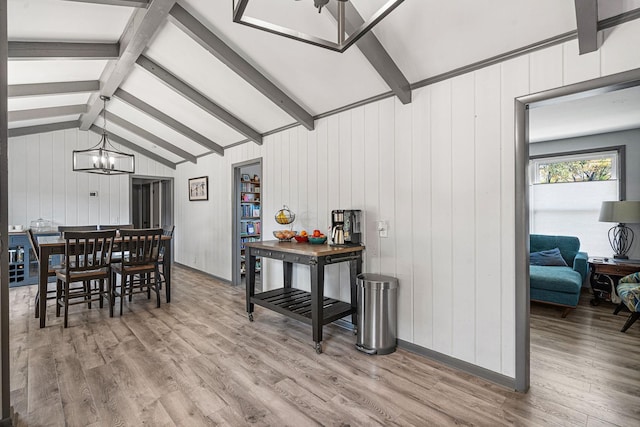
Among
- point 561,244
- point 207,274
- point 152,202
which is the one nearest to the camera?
point 561,244

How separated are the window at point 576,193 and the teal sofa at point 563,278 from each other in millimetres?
435

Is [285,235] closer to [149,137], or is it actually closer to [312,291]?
[312,291]

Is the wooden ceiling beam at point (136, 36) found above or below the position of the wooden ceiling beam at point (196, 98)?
above

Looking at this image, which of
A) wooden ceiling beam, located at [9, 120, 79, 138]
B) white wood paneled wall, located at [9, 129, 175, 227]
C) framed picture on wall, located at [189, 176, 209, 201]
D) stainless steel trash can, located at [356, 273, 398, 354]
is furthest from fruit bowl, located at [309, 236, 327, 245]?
wooden ceiling beam, located at [9, 120, 79, 138]

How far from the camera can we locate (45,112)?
4633 millimetres

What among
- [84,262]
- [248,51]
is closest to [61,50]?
[248,51]

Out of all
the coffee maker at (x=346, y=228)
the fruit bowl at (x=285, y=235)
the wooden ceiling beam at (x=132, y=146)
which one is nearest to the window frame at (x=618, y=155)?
the coffee maker at (x=346, y=228)

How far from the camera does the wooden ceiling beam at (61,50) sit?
2.72 meters

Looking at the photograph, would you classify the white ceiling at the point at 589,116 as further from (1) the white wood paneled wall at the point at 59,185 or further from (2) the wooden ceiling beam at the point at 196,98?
(1) the white wood paneled wall at the point at 59,185

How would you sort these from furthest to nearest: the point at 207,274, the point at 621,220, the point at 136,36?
the point at 207,274, the point at 621,220, the point at 136,36

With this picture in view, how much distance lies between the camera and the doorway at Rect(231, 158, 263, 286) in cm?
498

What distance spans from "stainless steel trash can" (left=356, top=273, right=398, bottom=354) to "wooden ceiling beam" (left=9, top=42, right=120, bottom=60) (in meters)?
3.45

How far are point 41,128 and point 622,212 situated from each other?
8.91 metres

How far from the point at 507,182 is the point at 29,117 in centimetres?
621
